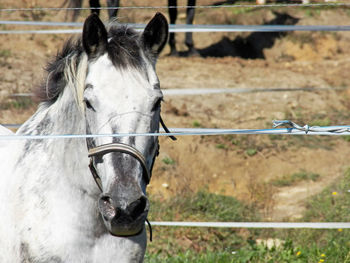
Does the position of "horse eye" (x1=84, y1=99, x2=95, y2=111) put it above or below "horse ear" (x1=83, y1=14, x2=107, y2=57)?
below

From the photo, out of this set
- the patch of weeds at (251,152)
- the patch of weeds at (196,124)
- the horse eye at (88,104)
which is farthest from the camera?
the patch of weeds at (196,124)

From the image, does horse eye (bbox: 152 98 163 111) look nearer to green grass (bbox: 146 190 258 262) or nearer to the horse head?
the horse head

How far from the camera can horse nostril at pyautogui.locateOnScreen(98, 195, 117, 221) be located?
211 centimetres

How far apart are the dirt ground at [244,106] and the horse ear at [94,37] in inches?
105

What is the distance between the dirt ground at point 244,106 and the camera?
6.73 meters

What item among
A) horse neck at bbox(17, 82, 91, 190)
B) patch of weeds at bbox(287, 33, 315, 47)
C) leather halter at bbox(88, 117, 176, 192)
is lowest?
patch of weeds at bbox(287, 33, 315, 47)

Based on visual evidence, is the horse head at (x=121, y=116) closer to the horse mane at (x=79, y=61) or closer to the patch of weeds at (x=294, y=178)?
the horse mane at (x=79, y=61)

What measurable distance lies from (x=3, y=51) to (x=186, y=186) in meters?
4.15

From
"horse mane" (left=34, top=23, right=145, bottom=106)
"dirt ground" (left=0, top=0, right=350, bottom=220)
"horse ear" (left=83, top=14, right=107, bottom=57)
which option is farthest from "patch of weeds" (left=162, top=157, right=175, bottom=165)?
"horse ear" (left=83, top=14, right=107, bottom=57)

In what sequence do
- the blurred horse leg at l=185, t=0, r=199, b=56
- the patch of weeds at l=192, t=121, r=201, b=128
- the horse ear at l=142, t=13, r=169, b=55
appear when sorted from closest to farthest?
the horse ear at l=142, t=13, r=169, b=55
the patch of weeds at l=192, t=121, r=201, b=128
the blurred horse leg at l=185, t=0, r=199, b=56

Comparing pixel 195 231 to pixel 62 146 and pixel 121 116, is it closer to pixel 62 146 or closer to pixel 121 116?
pixel 62 146

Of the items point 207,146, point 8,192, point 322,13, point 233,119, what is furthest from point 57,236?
point 322,13

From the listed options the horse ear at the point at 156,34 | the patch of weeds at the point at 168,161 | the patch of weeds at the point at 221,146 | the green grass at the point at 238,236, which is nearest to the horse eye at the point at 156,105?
the horse ear at the point at 156,34

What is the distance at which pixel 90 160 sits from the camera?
2.34 metres
